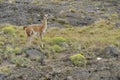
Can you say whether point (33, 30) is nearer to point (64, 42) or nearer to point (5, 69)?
point (64, 42)

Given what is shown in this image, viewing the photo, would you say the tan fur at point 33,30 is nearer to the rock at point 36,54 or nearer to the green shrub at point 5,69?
the rock at point 36,54

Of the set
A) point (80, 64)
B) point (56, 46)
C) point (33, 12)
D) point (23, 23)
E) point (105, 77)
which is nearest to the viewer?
point (105, 77)

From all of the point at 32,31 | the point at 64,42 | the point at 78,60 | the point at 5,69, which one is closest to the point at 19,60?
the point at 5,69

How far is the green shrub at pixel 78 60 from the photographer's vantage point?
72.0ft

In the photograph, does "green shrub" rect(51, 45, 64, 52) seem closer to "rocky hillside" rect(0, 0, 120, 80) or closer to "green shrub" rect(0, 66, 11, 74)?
"rocky hillside" rect(0, 0, 120, 80)

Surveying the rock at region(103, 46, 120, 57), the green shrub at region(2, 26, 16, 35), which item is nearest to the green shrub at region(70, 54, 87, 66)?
the rock at region(103, 46, 120, 57)

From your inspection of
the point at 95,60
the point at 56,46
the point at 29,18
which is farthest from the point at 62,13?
the point at 95,60

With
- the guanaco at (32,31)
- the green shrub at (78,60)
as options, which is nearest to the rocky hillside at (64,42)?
the green shrub at (78,60)

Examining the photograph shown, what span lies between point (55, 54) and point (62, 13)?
16.8 meters

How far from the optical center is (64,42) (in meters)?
27.9

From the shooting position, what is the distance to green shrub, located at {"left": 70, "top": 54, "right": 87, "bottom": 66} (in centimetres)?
2194

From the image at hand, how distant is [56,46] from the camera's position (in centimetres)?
2609

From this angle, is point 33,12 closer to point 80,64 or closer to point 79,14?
point 79,14

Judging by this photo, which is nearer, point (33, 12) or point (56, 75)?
point (56, 75)
